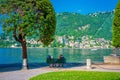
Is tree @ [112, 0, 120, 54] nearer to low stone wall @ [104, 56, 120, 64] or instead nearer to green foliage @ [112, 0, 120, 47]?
green foliage @ [112, 0, 120, 47]

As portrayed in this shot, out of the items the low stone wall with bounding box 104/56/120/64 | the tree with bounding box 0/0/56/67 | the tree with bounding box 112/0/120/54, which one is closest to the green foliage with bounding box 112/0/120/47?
the tree with bounding box 112/0/120/54

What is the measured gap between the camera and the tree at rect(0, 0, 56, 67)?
32.6 m

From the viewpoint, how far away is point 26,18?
32.2 metres

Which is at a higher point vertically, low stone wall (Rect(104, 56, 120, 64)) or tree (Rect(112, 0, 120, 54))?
tree (Rect(112, 0, 120, 54))

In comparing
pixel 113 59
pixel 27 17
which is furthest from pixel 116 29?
pixel 27 17

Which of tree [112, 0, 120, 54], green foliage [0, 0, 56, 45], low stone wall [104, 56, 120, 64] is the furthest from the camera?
tree [112, 0, 120, 54]

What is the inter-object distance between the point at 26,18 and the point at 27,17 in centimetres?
16

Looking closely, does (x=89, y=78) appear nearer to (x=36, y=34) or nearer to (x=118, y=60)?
(x=36, y=34)

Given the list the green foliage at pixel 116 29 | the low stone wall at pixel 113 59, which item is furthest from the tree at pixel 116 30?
the low stone wall at pixel 113 59

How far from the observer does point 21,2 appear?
1293 inches

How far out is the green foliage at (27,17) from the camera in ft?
107

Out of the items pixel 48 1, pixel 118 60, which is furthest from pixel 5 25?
pixel 118 60

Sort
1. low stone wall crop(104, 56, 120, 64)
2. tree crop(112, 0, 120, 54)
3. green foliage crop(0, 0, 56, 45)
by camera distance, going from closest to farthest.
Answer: green foliage crop(0, 0, 56, 45), low stone wall crop(104, 56, 120, 64), tree crop(112, 0, 120, 54)

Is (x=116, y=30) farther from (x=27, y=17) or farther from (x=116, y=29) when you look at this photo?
(x=27, y=17)
